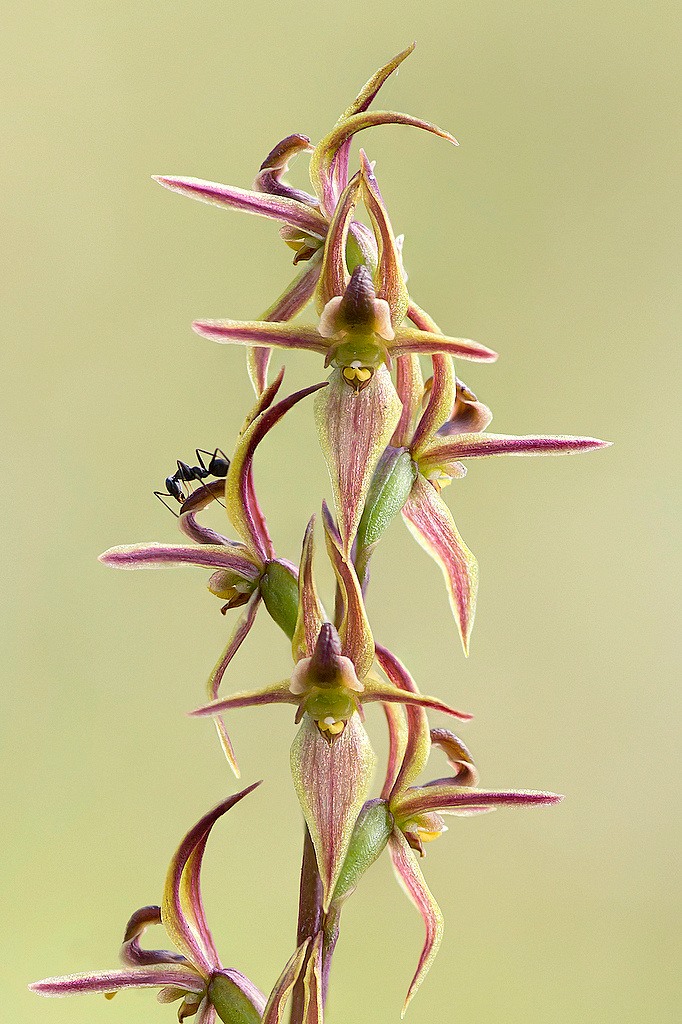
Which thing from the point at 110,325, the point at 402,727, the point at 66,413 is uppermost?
the point at 110,325

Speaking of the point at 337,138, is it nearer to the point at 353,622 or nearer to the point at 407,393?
the point at 407,393

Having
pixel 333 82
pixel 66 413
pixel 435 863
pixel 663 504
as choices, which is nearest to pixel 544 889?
pixel 435 863

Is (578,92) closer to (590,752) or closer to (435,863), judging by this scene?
(590,752)

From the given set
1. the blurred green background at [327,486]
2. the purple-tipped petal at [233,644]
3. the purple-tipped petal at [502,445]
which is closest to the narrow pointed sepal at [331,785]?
the purple-tipped petal at [233,644]

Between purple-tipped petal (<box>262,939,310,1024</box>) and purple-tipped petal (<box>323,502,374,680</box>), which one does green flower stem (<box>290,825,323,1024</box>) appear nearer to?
purple-tipped petal (<box>262,939,310,1024</box>)

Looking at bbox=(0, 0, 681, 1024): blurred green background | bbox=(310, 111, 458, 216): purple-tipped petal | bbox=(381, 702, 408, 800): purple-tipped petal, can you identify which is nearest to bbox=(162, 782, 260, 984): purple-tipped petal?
bbox=(381, 702, 408, 800): purple-tipped petal

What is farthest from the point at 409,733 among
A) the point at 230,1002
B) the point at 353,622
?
the point at 230,1002

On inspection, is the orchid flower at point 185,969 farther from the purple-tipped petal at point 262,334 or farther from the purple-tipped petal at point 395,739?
the purple-tipped petal at point 262,334

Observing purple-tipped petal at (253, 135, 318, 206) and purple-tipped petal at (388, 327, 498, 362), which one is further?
purple-tipped petal at (253, 135, 318, 206)
